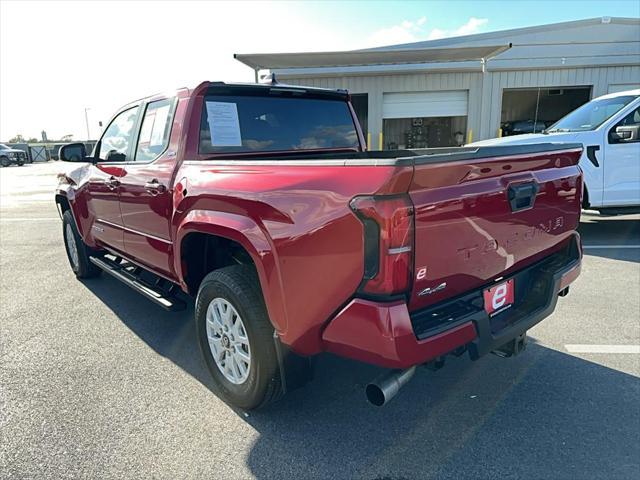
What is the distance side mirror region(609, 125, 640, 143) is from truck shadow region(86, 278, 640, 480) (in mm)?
4560

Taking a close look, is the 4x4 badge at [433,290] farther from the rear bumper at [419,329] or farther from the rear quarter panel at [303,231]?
the rear quarter panel at [303,231]

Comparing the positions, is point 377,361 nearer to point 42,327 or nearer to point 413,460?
point 413,460

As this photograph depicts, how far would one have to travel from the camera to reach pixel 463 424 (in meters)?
2.55

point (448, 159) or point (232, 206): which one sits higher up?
point (448, 159)

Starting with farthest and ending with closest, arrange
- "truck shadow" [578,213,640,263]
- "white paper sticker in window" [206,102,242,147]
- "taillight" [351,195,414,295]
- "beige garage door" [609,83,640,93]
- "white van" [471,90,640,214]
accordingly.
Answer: "beige garage door" [609,83,640,93] < "white van" [471,90,640,214] < "truck shadow" [578,213,640,263] < "white paper sticker in window" [206,102,242,147] < "taillight" [351,195,414,295]

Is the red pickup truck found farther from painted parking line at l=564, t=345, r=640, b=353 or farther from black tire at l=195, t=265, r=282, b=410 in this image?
painted parking line at l=564, t=345, r=640, b=353

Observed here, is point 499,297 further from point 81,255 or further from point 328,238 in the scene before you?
point 81,255

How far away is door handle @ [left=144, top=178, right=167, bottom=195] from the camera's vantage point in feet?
10.4

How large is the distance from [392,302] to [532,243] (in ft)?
3.73

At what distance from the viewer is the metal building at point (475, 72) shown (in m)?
15.0

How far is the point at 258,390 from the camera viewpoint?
8.27 ft

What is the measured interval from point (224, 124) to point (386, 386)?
6.99ft

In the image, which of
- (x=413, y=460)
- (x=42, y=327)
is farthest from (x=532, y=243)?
(x=42, y=327)

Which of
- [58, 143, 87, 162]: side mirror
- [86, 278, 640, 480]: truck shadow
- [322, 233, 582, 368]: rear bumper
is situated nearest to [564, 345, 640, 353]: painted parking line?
[86, 278, 640, 480]: truck shadow
